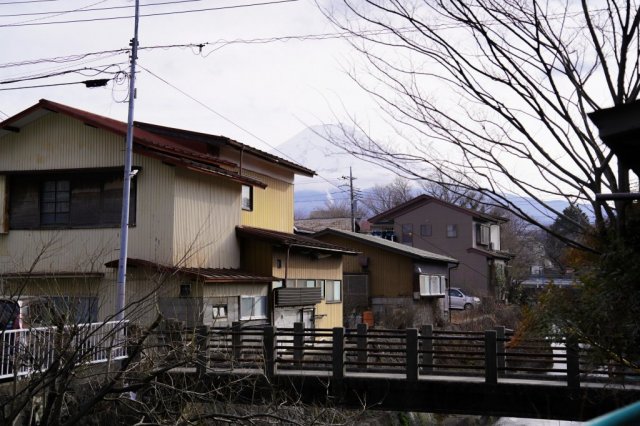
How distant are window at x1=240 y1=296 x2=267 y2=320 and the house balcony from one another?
0.51 meters

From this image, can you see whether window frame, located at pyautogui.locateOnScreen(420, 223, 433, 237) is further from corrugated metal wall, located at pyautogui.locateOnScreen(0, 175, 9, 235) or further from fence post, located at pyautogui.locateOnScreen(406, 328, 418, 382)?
fence post, located at pyautogui.locateOnScreen(406, 328, 418, 382)

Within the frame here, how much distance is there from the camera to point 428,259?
3738 centimetres

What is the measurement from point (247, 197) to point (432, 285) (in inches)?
720

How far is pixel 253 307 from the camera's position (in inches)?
824

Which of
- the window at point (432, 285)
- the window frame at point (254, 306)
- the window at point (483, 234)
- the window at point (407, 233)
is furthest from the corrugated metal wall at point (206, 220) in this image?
the window at point (483, 234)

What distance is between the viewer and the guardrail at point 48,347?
362 inches

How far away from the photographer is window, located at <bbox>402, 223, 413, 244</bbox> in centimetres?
5266

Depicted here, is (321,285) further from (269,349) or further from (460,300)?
(460,300)

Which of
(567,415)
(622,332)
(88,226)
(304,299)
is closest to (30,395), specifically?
(622,332)

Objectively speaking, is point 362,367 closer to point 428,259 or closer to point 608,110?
point 608,110

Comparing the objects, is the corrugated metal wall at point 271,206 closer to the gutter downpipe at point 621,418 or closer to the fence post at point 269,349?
the fence post at point 269,349

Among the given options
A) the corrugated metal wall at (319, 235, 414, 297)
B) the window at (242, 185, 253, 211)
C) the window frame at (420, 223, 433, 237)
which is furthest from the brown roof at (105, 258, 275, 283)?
the window frame at (420, 223, 433, 237)

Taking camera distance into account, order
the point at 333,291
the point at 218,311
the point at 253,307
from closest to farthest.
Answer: the point at 218,311
the point at 253,307
the point at 333,291

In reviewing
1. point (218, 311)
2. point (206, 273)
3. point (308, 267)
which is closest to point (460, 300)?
point (308, 267)
